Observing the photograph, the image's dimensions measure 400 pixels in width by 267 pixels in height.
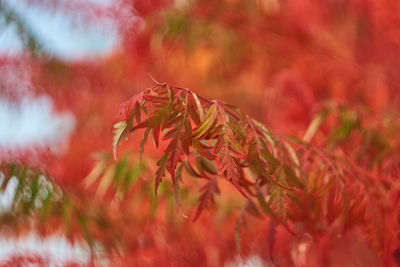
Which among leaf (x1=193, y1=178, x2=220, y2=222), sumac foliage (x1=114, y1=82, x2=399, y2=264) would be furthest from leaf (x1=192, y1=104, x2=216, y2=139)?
leaf (x1=193, y1=178, x2=220, y2=222)

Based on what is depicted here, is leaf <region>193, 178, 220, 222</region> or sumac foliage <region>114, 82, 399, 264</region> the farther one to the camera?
leaf <region>193, 178, 220, 222</region>

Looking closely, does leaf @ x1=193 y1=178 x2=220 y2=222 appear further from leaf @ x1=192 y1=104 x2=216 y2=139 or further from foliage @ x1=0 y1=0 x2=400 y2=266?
leaf @ x1=192 y1=104 x2=216 y2=139

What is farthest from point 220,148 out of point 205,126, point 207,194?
point 207,194

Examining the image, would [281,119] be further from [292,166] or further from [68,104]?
[292,166]

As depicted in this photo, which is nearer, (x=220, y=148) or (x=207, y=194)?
(x=220, y=148)

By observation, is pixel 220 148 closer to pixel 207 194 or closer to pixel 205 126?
pixel 205 126

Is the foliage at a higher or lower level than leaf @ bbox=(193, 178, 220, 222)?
higher

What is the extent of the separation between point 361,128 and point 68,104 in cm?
105

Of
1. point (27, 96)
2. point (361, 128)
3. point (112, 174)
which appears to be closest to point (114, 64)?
point (27, 96)

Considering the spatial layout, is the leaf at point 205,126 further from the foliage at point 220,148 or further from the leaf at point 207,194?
the leaf at point 207,194

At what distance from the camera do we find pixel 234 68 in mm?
2309

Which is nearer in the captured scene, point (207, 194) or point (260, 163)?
point (260, 163)

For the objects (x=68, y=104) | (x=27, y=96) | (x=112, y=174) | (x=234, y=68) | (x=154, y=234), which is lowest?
(x=154, y=234)

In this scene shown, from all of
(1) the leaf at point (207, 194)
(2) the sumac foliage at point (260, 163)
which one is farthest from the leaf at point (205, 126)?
(1) the leaf at point (207, 194)
